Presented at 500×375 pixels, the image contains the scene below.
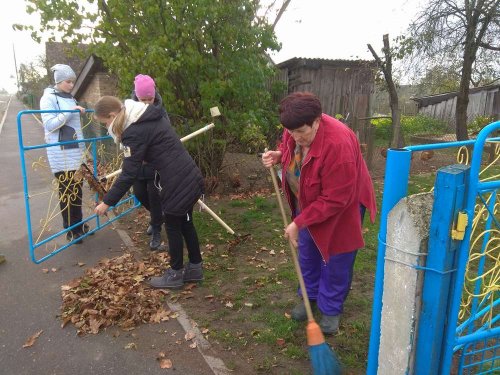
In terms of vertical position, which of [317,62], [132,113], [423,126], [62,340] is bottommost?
[62,340]

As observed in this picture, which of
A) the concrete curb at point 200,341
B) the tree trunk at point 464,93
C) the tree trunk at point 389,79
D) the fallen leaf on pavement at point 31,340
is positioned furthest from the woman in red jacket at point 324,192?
the tree trunk at point 464,93

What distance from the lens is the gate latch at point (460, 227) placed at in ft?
5.53

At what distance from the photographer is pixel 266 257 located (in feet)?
15.2

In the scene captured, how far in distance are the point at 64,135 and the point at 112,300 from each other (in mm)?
2096

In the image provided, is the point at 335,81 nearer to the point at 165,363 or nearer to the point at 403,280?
the point at 165,363

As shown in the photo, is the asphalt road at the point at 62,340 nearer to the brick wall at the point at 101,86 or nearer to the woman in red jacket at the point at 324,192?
the woman in red jacket at the point at 324,192

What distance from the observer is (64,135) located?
4559mm

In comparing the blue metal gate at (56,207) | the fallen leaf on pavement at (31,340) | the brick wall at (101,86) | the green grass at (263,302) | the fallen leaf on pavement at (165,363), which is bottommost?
the fallen leaf on pavement at (165,363)

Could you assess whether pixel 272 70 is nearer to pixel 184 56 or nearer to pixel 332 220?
pixel 184 56

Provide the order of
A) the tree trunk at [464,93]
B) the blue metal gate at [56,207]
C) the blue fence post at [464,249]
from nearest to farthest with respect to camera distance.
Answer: the blue fence post at [464,249]
the blue metal gate at [56,207]
the tree trunk at [464,93]

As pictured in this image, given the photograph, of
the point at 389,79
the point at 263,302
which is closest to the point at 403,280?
the point at 263,302

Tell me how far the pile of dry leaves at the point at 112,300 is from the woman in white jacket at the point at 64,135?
3.30ft

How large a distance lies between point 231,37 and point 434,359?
16.9 feet

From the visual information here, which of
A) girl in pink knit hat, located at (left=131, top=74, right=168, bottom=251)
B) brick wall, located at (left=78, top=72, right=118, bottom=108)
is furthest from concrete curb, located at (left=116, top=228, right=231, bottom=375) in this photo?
brick wall, located at (left=78, top=72, right=118, bottom=108)
